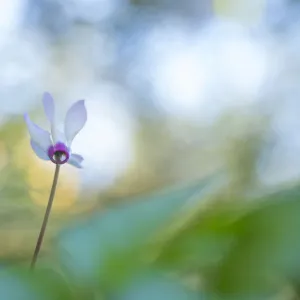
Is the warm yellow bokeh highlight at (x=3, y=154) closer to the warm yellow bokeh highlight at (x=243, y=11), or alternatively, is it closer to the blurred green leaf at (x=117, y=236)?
the warm yellow bokeh highlight at (x=243, y=11)

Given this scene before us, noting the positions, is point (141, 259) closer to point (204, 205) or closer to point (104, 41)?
point (204, 205)

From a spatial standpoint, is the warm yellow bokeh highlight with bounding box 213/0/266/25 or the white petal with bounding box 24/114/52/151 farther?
the warm yellow bokeh highlight with bounding box 213/0/266/25

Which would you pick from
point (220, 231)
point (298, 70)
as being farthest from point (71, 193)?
point (298, 70)

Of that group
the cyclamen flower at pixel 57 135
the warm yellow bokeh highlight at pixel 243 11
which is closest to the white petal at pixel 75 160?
the cyclamen flower at pixel 57 135

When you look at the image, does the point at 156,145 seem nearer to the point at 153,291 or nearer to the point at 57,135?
the point at 57,135

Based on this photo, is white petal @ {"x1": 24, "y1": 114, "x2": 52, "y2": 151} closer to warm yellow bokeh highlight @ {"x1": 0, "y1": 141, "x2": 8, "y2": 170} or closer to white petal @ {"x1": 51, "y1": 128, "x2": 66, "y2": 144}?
white petal @ {"x1": 51, "y1": 128, "x2": 66, "y2": 144}

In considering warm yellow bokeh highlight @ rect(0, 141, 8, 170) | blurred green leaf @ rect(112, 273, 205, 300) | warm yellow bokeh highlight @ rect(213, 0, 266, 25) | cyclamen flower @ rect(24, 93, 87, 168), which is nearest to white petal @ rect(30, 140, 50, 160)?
cyclamen flower @ rect(24, 93, 87, 168)
